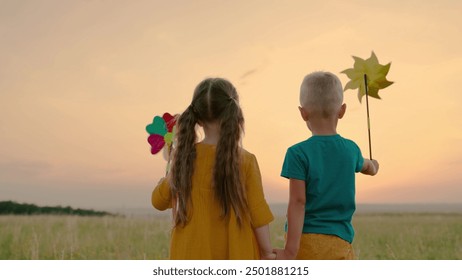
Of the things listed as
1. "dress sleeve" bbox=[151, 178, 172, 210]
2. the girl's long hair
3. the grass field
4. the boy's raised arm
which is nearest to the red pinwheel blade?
the girl's long hair

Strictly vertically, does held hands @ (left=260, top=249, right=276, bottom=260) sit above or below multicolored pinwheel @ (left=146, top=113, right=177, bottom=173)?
below

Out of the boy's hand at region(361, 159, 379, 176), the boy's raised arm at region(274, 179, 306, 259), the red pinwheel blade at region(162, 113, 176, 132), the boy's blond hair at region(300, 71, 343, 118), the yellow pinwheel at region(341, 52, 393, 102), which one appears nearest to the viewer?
the boy's raised arm at region(274, 179, 306, 259)

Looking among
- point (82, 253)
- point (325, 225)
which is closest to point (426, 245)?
point (82, 253)

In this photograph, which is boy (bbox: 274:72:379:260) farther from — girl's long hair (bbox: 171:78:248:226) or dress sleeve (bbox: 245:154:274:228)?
girl's long hair (bbox: 171:78:248:226)

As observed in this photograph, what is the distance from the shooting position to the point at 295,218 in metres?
3.25

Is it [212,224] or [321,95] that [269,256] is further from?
[321,95]

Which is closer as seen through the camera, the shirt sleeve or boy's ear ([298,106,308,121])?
the shirt sleeve

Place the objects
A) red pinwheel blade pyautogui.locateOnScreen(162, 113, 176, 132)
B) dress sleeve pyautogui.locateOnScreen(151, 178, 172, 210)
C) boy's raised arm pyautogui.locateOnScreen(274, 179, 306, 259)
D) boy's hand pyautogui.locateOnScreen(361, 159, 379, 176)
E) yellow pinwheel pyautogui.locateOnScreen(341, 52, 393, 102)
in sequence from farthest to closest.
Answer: red pinwheel blade pyautogui.locateOnScreen(162, 113, 176, 132)
yellow pinwheel pyautogui.locateOnScreen(341, 52, 393, 102)
boy's hand pyautogui.locateOnScreen(361, 159, 379, 176)
dress sleeve pyautogui.locateOnScreen(151, 178, 172, 210)
boy's raised arm pyautogui.locateOnScreen(274, 179, 306, 259)

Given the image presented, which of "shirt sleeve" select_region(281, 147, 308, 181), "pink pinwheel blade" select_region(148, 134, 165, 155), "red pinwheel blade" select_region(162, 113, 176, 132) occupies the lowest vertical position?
"shirt sleeve" select_region(281, 147, 308, 181)

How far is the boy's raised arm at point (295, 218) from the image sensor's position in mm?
3244

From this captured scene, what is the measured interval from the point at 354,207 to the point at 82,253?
435 cm

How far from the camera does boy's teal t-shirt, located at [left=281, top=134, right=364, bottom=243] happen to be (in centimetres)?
332

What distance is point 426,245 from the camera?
794cm
